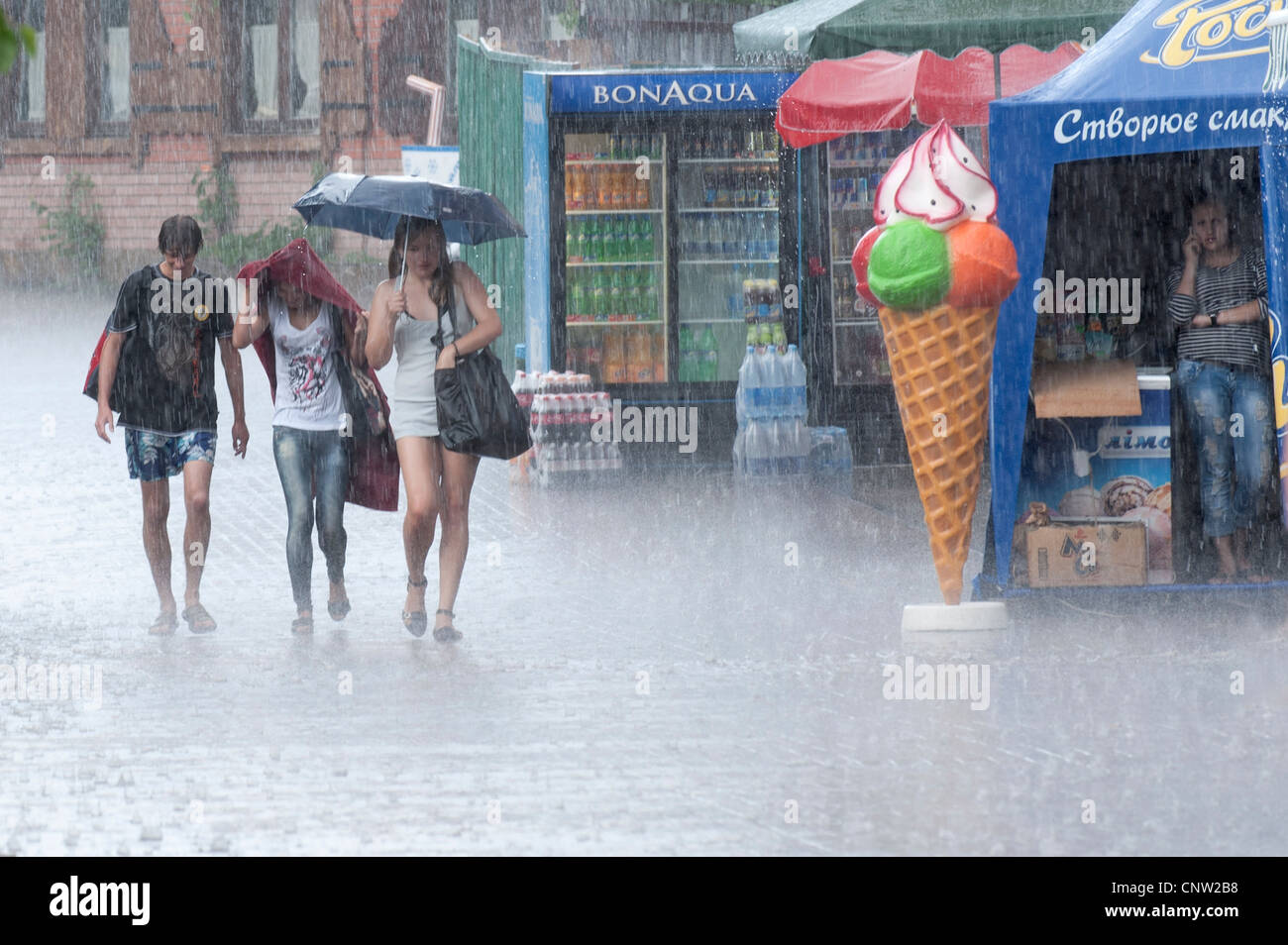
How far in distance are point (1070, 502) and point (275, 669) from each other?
3.99 m

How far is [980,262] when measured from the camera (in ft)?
27.9

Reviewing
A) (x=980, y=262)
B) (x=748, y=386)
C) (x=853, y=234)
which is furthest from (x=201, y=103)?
(x=980, y=262)

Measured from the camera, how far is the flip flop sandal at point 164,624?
8.95 m

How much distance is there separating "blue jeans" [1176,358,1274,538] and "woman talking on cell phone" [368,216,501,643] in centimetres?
349

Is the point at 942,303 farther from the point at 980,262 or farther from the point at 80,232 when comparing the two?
the point at 80,232

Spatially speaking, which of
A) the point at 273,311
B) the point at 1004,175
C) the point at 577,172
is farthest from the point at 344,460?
the point at 577,172

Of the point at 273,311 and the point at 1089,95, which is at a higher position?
the point at 1089,95

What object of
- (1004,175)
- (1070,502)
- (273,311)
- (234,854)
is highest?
(1004,175)

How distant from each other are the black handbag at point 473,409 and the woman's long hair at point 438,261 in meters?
0.16

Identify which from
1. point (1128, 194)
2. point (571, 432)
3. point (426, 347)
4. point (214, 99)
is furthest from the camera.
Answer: point (214, 99)

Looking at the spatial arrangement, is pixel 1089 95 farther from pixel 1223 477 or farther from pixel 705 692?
pixel 705 692

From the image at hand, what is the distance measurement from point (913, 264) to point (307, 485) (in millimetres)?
2926

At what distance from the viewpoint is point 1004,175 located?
9.02 meters

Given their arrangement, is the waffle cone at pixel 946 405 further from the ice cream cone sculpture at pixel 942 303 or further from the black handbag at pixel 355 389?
the black handbag at pixel 355 389
